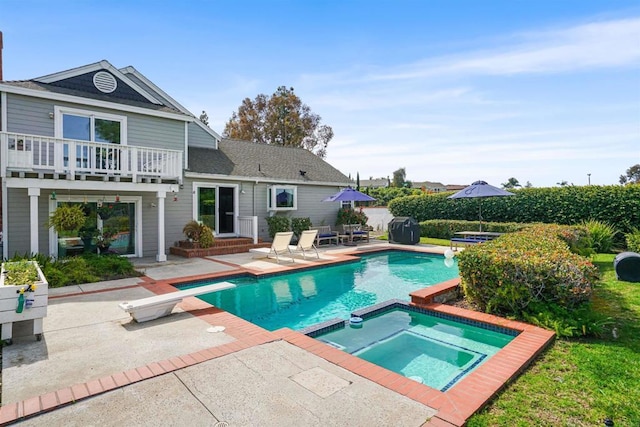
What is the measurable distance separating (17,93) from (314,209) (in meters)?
12.4

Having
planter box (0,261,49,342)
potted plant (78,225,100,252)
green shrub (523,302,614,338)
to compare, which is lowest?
green shrub (523,302,614,338)

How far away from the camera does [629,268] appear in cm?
862

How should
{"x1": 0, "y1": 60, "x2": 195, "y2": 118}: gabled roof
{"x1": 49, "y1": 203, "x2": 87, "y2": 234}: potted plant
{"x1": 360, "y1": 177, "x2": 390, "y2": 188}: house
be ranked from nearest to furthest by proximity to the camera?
1. {"x1": 49, "y1": 203, "x2": 87, "y2": 234}: potted plant
2. {"x1": 0, "y1": 60, "x2": 195, "y2": 118}: gabled roof
3. {"x1": 360, "y1": 177, "x2": 390, "y2": 188}: house

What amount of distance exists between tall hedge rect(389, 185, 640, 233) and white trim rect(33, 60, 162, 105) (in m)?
15.6

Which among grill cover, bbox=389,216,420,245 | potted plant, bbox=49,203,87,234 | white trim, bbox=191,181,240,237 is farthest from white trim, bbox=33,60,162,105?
grill cover, bbox=389,216,420,245

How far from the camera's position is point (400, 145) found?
896 inches

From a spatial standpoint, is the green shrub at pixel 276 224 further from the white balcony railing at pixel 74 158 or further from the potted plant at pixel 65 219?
the potted plant at pixel 65 219

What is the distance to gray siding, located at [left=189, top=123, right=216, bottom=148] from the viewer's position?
16172 mm

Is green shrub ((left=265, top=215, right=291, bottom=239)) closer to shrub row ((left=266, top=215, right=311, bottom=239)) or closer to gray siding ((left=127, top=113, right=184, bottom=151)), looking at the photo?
shrub row ((left=266, top=215, right=311, bottom=239))

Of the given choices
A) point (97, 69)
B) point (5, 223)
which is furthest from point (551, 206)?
point (5, 223)

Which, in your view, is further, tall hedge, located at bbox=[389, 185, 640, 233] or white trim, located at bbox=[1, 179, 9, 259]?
tall hedge, located at bbox=[389, 185, 640, 233]

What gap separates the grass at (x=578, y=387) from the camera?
10.0 ft

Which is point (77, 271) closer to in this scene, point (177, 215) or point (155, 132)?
point (177, 215)

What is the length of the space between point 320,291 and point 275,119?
1171 inches
